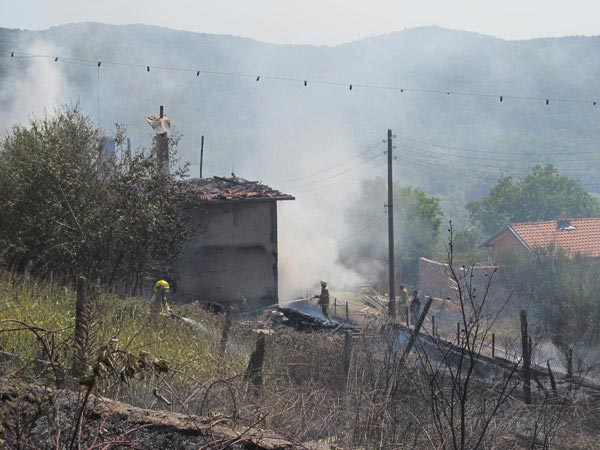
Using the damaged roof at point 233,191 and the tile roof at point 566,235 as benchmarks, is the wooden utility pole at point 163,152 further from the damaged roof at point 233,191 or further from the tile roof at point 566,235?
the tile roof at point 566,235

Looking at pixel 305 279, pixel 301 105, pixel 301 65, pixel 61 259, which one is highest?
pixel 301 65

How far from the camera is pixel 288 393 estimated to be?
219 inches

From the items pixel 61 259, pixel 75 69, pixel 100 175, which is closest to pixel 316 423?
pixel 61 259

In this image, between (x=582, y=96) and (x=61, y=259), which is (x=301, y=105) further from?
(x=61, y=259)

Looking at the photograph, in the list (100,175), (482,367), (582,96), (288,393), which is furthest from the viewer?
(582,96)

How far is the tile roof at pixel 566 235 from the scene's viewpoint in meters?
37.7

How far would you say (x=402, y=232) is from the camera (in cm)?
5612

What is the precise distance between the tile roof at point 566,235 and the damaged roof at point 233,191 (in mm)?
18819

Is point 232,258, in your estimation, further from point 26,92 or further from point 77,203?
point 26,92

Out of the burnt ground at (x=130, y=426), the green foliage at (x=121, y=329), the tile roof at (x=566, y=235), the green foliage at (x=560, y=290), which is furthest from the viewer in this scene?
the tile roof at (x=566, y=235)

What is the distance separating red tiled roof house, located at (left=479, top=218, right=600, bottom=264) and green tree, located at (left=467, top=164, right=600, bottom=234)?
67.2ft

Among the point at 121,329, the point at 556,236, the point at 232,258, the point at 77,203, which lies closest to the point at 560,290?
the point at 232,258

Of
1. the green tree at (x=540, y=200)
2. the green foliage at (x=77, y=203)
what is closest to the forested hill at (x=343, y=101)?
the green tree at (x=540, y=200)

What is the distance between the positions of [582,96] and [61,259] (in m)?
170
